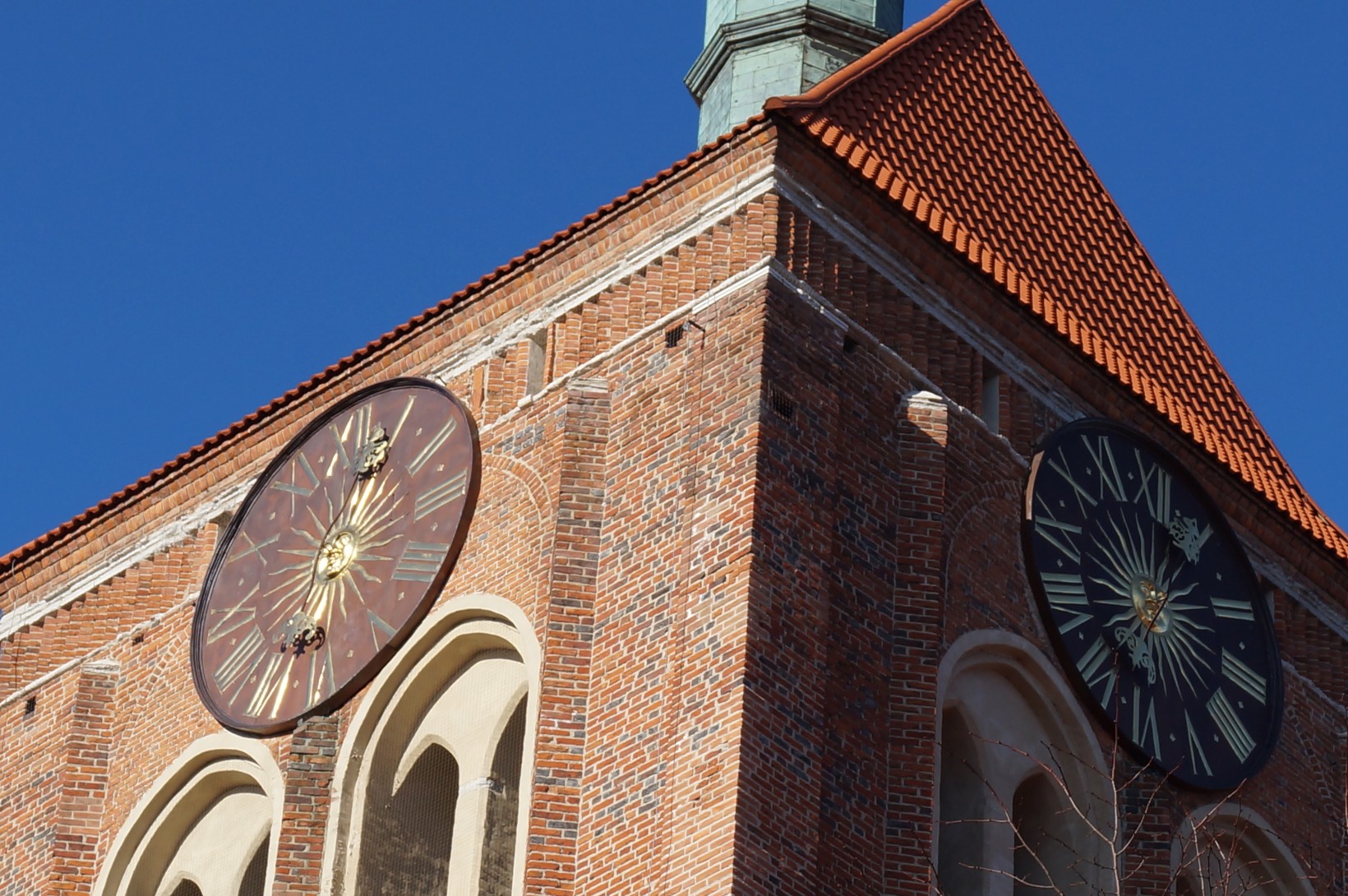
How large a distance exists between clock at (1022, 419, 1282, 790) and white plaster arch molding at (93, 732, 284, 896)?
5.70 m

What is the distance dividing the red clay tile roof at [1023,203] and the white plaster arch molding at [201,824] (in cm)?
607

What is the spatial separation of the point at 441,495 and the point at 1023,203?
18.3ft

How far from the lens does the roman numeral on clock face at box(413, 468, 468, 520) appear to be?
26828 millimetres

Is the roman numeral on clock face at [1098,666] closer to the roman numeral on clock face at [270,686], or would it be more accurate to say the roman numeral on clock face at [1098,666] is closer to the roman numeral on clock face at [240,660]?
the roman numeral on clock face at [270,686]

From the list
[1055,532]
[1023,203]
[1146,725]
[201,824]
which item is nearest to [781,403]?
[1055,532]

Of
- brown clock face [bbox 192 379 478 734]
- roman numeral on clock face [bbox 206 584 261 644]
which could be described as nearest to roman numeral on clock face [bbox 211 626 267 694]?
brown clock face [bbox 192 379 478 734]

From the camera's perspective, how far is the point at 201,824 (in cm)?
2780

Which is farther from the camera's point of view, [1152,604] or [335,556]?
[335,556]

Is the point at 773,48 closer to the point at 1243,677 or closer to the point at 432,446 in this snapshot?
the point at 432,446

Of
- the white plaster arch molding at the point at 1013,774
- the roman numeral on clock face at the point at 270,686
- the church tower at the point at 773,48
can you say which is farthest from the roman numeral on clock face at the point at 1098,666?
the church tower at the point at 773,48

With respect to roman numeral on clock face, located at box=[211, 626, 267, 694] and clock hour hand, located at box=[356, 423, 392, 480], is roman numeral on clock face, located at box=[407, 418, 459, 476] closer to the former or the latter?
clock hour hand, located at box=[356, 423, 392, 480]

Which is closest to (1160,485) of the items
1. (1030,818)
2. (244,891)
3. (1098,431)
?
(1098,431)

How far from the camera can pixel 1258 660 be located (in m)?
28.0

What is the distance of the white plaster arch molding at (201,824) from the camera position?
27188 mm
